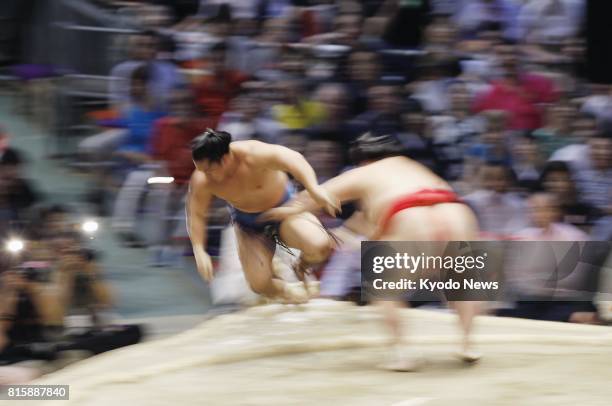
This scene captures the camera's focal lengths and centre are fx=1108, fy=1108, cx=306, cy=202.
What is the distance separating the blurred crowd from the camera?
14.3 ft

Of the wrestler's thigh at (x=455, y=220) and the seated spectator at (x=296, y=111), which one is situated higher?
the seated spectator at (x=296, y=111)

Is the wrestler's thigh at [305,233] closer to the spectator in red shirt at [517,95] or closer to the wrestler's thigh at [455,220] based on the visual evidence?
the wrestler's thigh at [455,220]

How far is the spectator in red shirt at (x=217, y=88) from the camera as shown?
183 inches

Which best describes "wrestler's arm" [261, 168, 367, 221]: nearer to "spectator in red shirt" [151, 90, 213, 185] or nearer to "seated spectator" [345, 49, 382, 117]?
"spectator in red shirt" [151, 90, 213, 185]

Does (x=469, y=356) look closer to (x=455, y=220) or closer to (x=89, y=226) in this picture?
(x=455, y=220)

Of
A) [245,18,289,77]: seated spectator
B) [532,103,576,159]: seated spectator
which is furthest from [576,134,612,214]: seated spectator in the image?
[245,18,289,77]: seated spectator

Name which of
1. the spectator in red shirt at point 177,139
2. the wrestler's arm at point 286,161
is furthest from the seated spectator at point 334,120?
the wrestler's arm at point 286,161

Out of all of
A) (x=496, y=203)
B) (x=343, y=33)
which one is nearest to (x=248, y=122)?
(x=343, y=33)

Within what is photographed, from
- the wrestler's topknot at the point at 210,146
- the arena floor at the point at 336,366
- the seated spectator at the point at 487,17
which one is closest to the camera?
the arena floor at the point at 336,366

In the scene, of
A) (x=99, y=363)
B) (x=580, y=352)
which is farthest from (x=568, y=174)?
(x=99, y=363)

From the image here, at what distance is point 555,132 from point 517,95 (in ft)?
0.80

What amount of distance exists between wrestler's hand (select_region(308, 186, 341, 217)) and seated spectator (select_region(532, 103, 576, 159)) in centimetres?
151

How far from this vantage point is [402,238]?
3.51 meters

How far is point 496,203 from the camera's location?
4.36 metres
